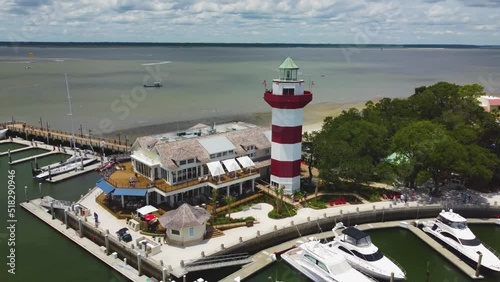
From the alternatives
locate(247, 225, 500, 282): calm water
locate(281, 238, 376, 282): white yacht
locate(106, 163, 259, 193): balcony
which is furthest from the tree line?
locate(281, 238, 376, 282): white yacht

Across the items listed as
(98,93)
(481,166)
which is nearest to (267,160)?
(481,166)

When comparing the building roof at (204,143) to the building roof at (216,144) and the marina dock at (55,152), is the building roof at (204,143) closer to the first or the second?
the building roof at (216,144)

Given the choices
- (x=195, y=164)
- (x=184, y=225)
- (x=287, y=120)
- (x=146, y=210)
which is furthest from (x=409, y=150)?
(x=146, y=210)

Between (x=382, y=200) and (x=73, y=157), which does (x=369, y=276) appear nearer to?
(x=382, y=200)

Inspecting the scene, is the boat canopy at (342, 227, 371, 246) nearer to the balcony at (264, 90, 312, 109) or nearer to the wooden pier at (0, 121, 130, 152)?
the balcony at (264, 90, 312, 109)

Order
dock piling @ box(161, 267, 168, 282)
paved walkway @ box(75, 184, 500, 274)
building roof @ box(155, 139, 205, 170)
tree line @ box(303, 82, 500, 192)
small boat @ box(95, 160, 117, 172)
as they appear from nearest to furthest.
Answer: dock piling @ box(161, 267, 168, 282) → paved walkway @ box(75, 184, 500, 274) → building roof @ box(155, 139, 205, 170) → tree line @ box(303, 82, 500, 192) → small boat @ box(95, 160, 117, 172)

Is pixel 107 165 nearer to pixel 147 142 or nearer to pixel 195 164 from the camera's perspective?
pixel 147 142
